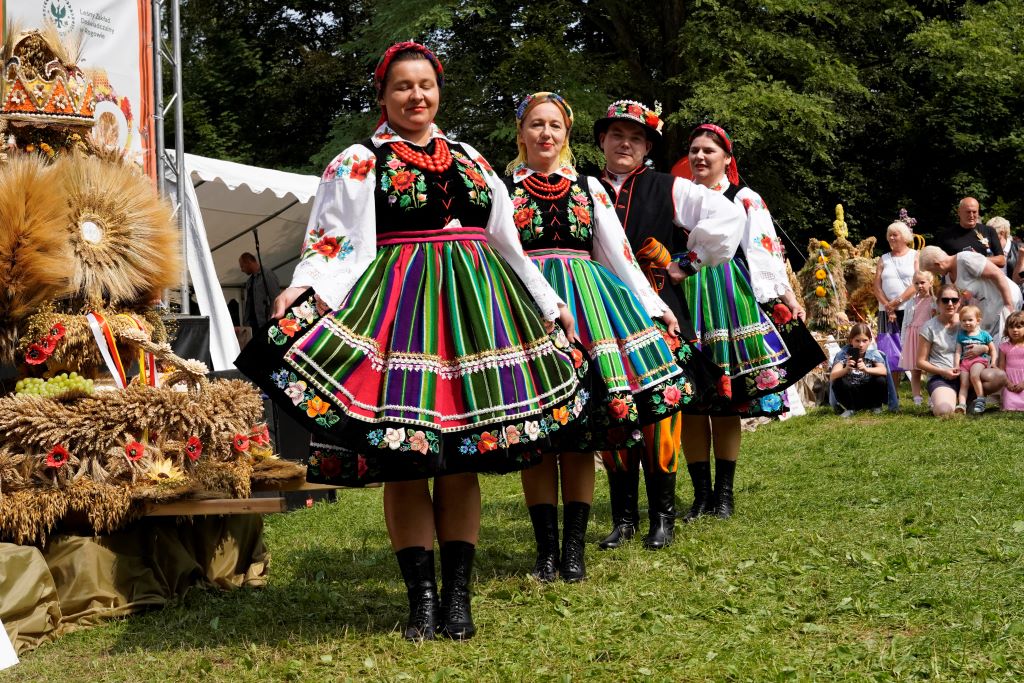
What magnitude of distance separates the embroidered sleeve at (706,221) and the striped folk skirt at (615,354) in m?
0.72

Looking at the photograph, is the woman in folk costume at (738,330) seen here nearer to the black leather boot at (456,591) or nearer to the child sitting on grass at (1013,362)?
the black leather boot at (456,591)

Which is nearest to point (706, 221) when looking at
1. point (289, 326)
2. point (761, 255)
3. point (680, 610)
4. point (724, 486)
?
point (761, 255)

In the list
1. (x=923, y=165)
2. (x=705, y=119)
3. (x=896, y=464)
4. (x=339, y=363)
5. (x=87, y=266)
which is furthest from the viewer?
(x=923, y=165)

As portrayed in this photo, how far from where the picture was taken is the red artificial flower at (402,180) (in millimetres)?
3629

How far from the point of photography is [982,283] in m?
9.66

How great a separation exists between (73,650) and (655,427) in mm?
2342

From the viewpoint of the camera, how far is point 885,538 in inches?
183

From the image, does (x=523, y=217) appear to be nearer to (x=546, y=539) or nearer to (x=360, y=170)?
(x=360, y=170)

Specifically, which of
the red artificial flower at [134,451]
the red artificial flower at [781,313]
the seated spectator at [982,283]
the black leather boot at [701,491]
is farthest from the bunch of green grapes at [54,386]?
the seated spectator at [982,283]

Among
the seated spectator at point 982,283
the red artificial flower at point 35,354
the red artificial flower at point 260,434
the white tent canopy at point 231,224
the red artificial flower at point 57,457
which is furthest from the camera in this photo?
the seated spectator at point 982,283

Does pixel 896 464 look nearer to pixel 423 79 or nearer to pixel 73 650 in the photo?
pixel 423 79

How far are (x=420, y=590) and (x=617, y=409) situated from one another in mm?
1054

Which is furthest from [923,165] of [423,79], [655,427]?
[423,79]

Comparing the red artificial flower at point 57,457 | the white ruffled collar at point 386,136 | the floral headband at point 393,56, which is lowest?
the red artificial flower at point 57,457
